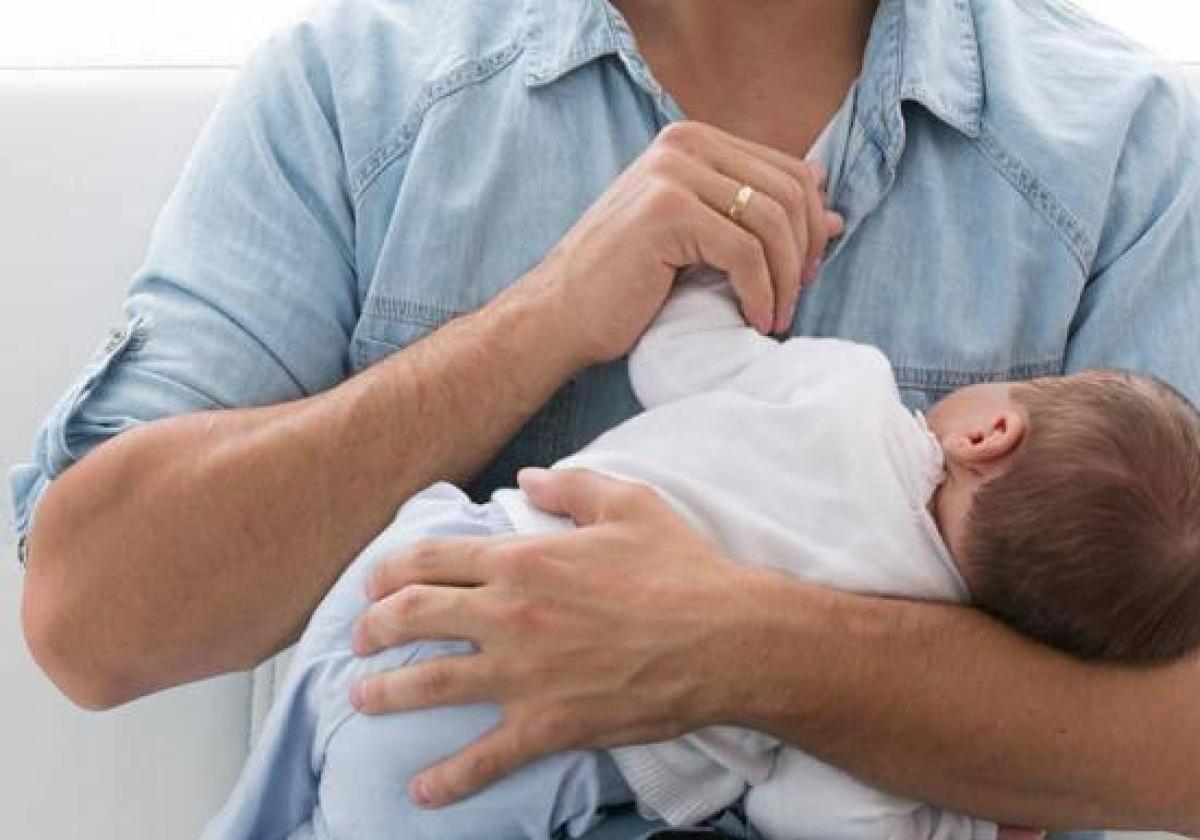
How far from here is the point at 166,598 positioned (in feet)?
4.07

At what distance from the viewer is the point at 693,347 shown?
4.02 feet

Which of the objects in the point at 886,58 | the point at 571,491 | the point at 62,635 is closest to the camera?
the point at 571,491

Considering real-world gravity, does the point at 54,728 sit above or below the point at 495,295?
below

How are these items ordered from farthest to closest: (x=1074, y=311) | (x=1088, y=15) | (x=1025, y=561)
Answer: (x=1088, y=15)
(x=1074, y=311)
(x=1025, y=561)

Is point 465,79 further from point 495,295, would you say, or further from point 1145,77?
point 1145,77

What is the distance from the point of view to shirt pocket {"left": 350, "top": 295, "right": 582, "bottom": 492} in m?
1.34

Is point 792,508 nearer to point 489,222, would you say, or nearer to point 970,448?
point 970,448

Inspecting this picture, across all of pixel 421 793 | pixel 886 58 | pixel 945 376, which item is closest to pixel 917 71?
pixel 886 58

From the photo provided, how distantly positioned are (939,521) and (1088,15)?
58 cm

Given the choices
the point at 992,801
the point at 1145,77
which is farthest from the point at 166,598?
the point at 1145,77

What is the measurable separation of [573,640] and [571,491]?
3.9 inches

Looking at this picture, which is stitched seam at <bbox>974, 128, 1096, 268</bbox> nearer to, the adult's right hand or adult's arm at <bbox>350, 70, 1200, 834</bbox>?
the adult's right hand

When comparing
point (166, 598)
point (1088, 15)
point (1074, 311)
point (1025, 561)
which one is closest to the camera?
point (1025, 561)

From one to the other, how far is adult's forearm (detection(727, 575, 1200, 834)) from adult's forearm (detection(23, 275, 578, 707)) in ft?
0.81
